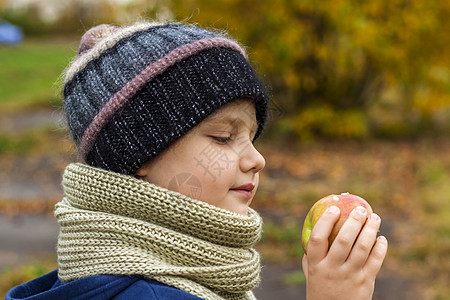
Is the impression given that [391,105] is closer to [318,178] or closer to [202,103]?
[318,178]

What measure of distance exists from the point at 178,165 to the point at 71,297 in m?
0.50

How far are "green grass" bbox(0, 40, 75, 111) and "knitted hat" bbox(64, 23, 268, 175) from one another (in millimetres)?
12559

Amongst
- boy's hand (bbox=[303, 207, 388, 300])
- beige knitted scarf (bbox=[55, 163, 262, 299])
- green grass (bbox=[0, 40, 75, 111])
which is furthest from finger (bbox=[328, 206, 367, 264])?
green grass (bbox=[0, 40, 75, 111])

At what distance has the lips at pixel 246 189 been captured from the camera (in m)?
1.89

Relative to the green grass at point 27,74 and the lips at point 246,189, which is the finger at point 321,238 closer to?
the lips at point 246,189

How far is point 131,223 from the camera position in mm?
1755

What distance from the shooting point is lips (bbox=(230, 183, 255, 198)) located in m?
1.89

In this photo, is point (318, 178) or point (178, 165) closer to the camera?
point (178, 165)

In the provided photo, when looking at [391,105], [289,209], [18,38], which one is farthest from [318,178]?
[18,38]

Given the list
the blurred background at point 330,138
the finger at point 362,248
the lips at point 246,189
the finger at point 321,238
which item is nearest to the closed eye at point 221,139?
the lips at point 246,189

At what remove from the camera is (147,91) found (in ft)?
6.03

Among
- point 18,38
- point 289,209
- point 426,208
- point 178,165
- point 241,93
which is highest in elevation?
point 18,38

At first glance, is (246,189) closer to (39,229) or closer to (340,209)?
(340,209)

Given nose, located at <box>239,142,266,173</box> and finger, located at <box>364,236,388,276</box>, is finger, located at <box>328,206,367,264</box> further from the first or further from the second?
nose, located at <box>239,142,266,173</box>
